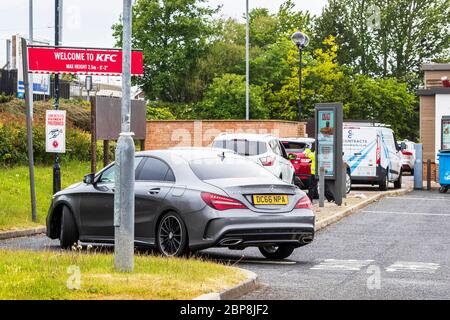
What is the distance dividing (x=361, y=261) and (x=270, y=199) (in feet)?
5.20

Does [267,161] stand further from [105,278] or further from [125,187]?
[105,278]

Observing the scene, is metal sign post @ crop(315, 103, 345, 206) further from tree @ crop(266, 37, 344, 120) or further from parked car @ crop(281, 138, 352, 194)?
tree @ crop(266, 37, 344, 120)

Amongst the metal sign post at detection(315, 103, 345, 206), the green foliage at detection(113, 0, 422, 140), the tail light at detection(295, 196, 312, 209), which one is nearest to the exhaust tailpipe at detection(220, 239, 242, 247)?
the tail light at detection(295, 196, 312, 209)

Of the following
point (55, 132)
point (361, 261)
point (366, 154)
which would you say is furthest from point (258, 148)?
point (361, 261)

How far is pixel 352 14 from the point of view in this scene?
91375mm

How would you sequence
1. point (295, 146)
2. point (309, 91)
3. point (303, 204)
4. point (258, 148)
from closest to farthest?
point (303, 204), point (258, 148), point (295, 146), point (309, 91)

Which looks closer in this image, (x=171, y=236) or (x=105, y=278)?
(x=105, y=278)

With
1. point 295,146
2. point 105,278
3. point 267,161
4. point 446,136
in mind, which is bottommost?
point 105,278

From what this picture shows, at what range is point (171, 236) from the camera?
1415 cm

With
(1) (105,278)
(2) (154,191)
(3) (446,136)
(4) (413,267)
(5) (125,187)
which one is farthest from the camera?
(3) (446,136)

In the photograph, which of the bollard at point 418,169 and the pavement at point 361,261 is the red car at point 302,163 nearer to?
the pavement at point 361,261

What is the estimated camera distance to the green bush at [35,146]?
1169 inches
